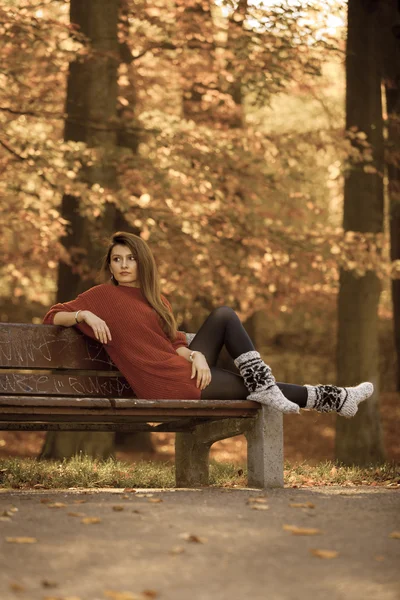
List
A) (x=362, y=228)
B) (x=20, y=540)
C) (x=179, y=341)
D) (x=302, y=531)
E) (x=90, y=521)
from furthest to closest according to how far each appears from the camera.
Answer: (x=362, y=228) → (x=179, y=341) → (x=90, y=521) → (x=302, y=531) → (x=20, y=540)

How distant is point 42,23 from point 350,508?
293 inches

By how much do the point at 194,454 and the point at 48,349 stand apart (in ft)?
4.81

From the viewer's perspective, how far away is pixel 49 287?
21.6 metres

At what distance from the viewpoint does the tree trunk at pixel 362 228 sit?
11273 millimetres

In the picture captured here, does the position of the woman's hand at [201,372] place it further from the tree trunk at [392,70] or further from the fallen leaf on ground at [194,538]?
the tree trunk at [392,70]

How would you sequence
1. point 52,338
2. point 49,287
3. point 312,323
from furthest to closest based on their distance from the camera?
point 312,323
point 49,287
point 52,338

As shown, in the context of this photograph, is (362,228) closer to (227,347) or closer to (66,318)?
(227,347)

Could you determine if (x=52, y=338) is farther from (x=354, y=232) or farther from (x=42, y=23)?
(x=354, y=232)

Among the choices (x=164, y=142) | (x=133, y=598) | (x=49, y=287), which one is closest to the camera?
(x=133, y=598)

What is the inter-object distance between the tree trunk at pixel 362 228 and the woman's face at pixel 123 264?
5.40 metres

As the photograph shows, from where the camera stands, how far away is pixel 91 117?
10508mm

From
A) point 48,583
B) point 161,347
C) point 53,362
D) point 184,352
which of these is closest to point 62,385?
point 53,362

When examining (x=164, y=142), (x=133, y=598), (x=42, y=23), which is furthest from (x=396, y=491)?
(x=42, y=23)

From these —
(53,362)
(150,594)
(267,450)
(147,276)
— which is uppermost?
(147,276)
